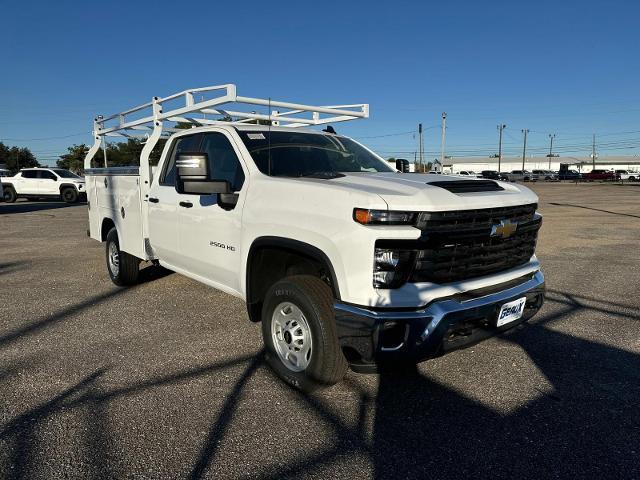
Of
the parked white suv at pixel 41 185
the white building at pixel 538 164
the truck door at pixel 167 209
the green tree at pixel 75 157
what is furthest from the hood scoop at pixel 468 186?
the white building at pixel 538 164

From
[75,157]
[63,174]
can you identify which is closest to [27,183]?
[63,174]

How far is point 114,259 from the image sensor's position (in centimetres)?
637

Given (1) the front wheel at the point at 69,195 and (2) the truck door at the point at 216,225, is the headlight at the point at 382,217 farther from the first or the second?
(1) the front wheel at the point at 69,195

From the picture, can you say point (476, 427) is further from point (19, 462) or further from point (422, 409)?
point (19, 462)

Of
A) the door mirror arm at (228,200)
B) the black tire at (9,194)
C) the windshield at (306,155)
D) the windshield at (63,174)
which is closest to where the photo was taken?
the door mirror arm at (228,200)

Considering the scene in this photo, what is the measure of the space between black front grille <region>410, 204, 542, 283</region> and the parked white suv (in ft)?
79.4

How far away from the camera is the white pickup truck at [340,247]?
2.77 m

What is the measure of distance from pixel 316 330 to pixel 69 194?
24.5 metres

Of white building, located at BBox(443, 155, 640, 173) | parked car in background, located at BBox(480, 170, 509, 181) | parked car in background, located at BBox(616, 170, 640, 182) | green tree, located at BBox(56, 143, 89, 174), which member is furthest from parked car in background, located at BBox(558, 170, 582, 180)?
green tree, located at BBox(56, 143, 89, 174)

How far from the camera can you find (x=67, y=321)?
4.85m

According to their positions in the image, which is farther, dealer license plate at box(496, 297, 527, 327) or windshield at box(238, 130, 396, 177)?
windshield at box(238, 130, 396, 177)

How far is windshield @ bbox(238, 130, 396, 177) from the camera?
3.92 meters

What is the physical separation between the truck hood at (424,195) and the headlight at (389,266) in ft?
0.84

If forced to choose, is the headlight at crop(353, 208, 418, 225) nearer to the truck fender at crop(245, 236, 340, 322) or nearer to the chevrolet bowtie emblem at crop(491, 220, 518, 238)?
the truck fender at crop(245, 236, 340, 322)
